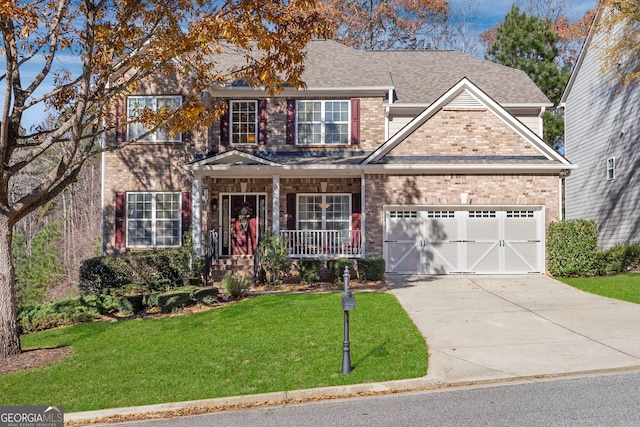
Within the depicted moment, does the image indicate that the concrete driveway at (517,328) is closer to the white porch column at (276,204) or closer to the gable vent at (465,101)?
the white porch column at (276,204)

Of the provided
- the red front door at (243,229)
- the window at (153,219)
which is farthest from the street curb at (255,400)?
the red front door at (243,229)

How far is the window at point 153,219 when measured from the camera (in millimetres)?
17906

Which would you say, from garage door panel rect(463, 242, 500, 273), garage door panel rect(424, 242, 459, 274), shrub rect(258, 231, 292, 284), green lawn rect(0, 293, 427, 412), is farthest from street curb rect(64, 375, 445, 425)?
garage door panel rect(463, 242, 500, 273)

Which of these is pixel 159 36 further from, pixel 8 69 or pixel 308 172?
pixel 308 172

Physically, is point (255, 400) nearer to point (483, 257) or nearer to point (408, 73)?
point (483, 257)

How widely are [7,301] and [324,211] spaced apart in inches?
429

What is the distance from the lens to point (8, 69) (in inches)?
364

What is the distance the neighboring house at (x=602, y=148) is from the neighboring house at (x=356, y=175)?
3406 mm

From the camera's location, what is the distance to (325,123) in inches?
737

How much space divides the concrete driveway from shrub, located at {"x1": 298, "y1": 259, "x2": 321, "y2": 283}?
230 cm

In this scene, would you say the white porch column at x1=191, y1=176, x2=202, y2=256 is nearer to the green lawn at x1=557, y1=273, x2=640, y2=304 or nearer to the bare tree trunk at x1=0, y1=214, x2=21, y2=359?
the bare tree trunk at x1=0, y1=214, x2=21, y2=359

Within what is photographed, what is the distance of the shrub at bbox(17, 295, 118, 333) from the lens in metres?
12.1

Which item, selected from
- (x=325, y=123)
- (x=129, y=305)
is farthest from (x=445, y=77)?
(x=129, y=305)

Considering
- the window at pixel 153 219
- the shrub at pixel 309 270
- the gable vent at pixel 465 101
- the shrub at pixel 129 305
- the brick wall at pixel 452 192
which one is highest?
the gable vent at pixel 465 101
